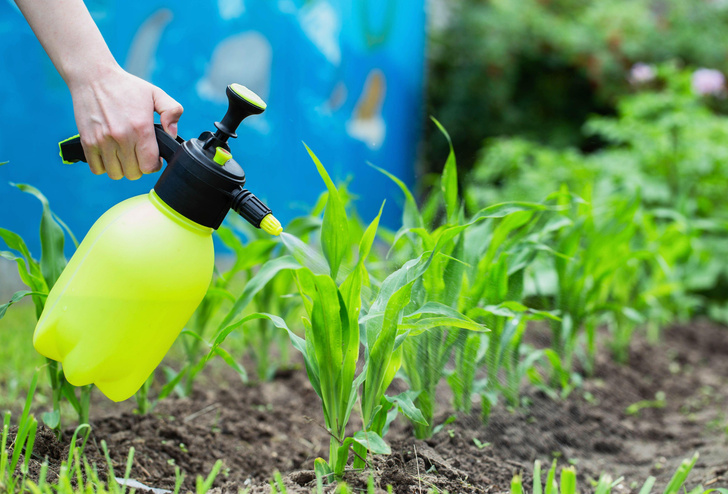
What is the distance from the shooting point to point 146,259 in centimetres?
76

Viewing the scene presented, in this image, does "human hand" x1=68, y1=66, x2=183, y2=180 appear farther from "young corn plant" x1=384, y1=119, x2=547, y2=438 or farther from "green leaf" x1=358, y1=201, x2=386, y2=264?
"young corn plant" x1=384, y1=119, x2=547, y2=438

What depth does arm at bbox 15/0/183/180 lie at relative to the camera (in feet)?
2.60

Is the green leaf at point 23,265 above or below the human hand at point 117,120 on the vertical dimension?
below

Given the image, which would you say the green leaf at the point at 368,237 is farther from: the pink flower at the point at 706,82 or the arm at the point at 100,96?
the pink flower at the point at 706,82

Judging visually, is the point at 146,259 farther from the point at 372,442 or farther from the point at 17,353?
the point at 17,353

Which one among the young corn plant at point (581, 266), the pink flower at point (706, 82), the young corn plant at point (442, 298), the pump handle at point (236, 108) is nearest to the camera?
the pump handle at point (236, 108)

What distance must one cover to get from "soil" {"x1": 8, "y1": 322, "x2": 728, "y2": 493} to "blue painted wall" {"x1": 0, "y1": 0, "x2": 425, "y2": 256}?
17.3 inches

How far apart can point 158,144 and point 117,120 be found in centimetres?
6

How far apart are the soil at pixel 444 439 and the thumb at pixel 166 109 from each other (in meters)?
0.50

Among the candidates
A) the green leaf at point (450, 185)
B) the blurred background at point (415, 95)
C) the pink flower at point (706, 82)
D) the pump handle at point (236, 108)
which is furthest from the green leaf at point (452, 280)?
the pink flower at point (706, 82)

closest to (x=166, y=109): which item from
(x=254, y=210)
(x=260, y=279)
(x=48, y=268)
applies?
(x=254, y=210)

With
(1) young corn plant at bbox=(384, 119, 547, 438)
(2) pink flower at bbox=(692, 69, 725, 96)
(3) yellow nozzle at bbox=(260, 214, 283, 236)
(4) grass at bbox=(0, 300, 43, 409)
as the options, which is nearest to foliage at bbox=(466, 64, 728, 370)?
(2) pink flower at bbox=(692, 69, 725, 96)

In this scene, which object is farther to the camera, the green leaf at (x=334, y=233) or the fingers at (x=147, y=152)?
the green leaf at (x=334, y=233)

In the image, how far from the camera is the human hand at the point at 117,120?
0.79 metres
